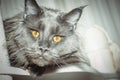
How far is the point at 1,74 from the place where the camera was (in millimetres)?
1377

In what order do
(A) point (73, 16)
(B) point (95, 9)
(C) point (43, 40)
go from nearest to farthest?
1. (C) point (43, 40)
2. (A) point (73, 16)
3. (B) point (95, 9)

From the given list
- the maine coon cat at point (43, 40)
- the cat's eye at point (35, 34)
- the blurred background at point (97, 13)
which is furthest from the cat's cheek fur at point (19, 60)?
the blurred background at point (97, 13)

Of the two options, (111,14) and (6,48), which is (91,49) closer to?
(111,14)

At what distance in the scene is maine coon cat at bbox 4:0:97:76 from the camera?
4.76ft

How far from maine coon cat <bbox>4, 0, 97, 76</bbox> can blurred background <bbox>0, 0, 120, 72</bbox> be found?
0.04 metres

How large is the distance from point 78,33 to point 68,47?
0.12m

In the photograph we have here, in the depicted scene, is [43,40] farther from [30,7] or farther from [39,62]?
[30,7]

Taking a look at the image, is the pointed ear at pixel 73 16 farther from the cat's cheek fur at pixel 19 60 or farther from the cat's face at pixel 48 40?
the cat's cheek fur at pixel 19 60

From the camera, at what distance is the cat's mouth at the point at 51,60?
1452mm

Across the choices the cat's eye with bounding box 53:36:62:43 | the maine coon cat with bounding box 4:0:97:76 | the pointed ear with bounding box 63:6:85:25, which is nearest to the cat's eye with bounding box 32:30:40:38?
the maine coon cat with bounding box 4:0:97:76

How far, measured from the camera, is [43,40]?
4.74 feet

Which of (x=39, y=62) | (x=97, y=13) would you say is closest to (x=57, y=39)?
(x=39, y=62)

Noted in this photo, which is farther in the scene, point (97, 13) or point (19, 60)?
point (97, 13)

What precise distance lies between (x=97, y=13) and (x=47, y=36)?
1.37 ft
